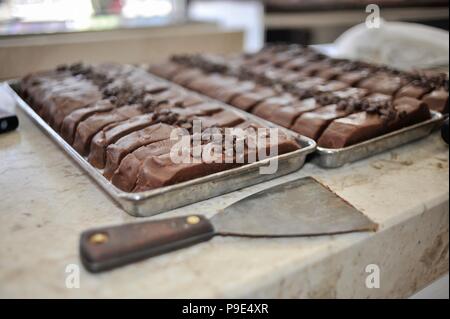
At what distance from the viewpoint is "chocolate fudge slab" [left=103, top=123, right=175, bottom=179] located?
113cm

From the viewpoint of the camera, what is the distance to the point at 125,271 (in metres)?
0.84

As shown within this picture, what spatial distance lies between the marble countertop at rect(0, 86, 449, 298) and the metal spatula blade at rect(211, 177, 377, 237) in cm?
2

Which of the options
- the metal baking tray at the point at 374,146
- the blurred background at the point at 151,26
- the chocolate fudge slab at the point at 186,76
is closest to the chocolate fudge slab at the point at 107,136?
the metal baking tray at the point at 374,146

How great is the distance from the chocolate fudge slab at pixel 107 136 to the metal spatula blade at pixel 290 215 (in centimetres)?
40

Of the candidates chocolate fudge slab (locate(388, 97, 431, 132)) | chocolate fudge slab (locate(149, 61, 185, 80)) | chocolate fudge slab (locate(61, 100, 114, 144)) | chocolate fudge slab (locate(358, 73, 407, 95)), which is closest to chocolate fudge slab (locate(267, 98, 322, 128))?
chocolate fudge slab (locate(388, 97, 431, 132))

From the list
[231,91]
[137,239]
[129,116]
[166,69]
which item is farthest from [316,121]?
[166,69]

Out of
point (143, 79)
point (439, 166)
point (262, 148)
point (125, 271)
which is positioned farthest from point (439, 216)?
point (143, 79)

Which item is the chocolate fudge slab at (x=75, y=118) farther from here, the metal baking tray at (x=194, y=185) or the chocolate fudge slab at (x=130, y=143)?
the chocolate fudge slab at (x=130, y=143)

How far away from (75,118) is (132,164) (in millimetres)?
385

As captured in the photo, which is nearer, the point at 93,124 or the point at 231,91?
the point at 93,124

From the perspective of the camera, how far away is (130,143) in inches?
45.6

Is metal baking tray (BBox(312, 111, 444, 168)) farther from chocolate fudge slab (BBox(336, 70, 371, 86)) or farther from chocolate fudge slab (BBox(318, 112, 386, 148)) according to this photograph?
chocolate fudge slab (BBox(336, 70, 371, 86))

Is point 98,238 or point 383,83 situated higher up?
point 383,83

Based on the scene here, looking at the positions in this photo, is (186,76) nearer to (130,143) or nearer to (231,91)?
(231,91)
